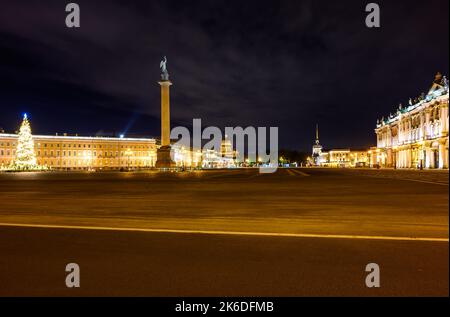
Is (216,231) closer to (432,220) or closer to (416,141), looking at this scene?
(432,220)

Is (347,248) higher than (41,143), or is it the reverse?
(41,143)

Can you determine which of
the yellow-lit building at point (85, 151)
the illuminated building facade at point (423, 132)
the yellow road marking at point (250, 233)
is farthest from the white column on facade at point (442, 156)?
the yellow-lit building at point (85, 151)

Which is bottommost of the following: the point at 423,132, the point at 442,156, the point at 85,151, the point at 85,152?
the point at 442,156

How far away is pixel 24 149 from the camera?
86.9 metres

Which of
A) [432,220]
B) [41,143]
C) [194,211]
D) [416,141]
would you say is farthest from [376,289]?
[41,143]

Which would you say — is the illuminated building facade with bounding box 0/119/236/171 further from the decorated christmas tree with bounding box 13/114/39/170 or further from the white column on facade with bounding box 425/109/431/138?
the white column on facade with bounding box 425/109/431/138

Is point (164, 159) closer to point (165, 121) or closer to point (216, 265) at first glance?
point (165, 121)

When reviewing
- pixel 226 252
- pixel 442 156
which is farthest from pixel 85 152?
pixel 226 252

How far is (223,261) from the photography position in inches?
281

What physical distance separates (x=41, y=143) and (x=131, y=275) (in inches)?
5860

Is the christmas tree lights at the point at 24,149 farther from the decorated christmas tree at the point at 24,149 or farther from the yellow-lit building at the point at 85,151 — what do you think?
the yellow-lit building at the point at 85,151

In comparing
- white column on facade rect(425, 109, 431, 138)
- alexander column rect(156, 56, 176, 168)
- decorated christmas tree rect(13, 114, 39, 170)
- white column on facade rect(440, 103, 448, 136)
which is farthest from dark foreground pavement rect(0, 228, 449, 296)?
white column on facade rect(425, 109, 431, 138)

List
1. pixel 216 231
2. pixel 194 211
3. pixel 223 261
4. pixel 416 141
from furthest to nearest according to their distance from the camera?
pixel 416 141, pixel 194 211, pixel 216 231, pixel 223 261

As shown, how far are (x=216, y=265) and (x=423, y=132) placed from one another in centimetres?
10977
